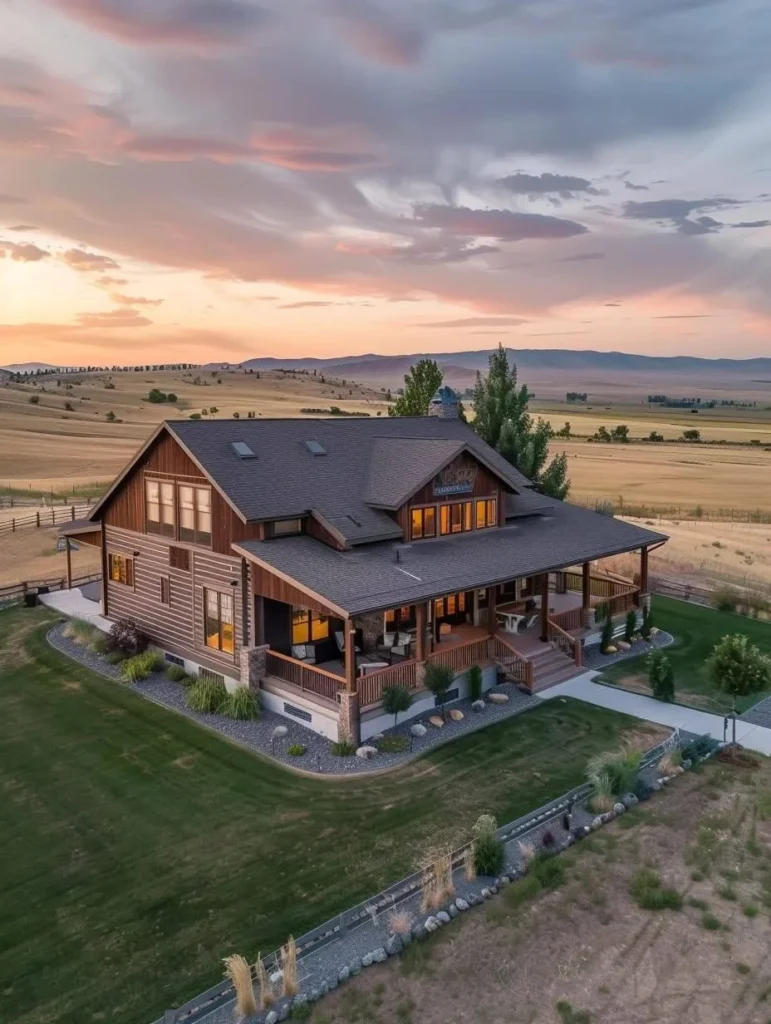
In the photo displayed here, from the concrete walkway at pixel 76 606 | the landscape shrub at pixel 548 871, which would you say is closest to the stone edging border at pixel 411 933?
the landscape shrub at pixel 548 871

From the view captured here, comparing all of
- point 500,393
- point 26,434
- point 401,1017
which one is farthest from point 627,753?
point 26,434

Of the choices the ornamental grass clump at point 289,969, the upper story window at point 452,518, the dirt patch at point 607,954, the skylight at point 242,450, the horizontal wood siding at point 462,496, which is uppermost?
the skylight at point 242,450

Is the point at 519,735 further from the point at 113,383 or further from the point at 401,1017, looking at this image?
the point at 113,383

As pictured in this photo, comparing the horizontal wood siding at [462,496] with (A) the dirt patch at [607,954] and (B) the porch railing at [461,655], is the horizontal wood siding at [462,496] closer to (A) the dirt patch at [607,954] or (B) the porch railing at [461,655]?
(B) the porch railing at [461,655]

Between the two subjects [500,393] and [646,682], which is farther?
[500,393]

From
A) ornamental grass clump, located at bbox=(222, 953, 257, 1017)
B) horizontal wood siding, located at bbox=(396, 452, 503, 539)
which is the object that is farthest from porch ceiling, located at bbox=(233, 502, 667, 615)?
ornamental grass clump, located at bbox=(222, 953, 257, 1017)

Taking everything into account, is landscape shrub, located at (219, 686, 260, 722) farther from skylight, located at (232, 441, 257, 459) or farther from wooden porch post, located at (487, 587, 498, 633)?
wooden porch post, located at (487, 587, 498, 633)
